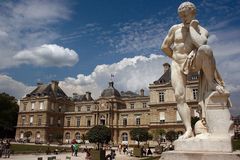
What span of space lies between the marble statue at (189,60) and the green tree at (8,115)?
51557 millimetres

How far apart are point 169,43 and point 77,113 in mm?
53581

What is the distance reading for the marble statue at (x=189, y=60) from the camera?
4664 millimetres

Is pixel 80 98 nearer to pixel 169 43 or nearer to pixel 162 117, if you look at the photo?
pixel 162 117

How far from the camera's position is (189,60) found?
4.86 metres

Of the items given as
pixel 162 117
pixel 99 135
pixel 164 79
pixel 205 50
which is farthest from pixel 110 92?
pixel 205 50

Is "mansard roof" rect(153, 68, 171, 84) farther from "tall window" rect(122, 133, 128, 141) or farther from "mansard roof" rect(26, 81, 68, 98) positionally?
"mansard roof" rect(26, 81, 68, 98)

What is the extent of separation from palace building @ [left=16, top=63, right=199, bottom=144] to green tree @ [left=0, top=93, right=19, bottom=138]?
1714mm

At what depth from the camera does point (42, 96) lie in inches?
2195

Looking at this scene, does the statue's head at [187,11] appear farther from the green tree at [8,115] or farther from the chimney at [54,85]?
the chimney at [54,85]

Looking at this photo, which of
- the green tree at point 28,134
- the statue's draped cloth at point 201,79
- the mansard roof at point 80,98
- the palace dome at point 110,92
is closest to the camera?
the statue's draped cloth at point 201,79

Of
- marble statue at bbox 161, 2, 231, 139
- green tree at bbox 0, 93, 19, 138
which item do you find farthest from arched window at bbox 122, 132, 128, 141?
marble statue at bbox 161, 2, 231, 139

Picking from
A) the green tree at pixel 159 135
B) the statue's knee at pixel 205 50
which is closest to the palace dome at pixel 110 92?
the green tree at pixel 159 135

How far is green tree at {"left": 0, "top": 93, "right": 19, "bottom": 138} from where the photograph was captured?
5267cm

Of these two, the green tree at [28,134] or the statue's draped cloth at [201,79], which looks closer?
the statue's draped cloth at [201,79]
